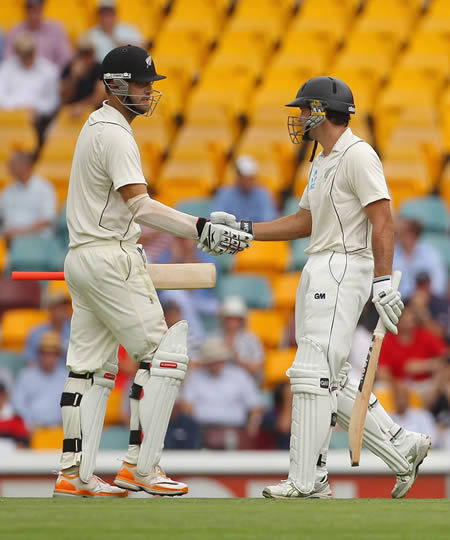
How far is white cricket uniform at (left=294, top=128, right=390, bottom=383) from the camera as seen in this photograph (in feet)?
17.2

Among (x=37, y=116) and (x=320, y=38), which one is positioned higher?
(x=320, y=38)

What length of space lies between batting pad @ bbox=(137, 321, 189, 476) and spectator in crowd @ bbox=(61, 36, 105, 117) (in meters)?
5.98

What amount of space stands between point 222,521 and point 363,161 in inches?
72.0

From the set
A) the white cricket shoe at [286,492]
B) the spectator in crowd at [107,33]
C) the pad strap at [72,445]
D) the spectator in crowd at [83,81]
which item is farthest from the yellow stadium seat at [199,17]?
the white cricket shoe at [286,492]

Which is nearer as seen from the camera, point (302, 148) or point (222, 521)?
point (222, 521)

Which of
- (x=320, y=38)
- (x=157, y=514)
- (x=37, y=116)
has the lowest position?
(x=157, y=514)

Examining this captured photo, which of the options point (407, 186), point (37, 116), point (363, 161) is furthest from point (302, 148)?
point (363, 161)

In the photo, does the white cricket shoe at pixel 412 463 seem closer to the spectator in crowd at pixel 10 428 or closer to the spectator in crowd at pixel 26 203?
the spectator in crowd at pixel 10 428

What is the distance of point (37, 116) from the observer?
11.5m

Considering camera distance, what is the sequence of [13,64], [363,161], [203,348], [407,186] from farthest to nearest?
[13,64] → [407,186] → [203,348] → [363,161]

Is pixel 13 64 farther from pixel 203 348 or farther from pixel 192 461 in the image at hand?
pixel 192 461

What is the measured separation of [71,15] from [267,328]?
468cm

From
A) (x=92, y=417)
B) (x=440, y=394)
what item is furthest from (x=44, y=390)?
(x=92, y=417)

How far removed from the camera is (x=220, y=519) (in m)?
4.19
